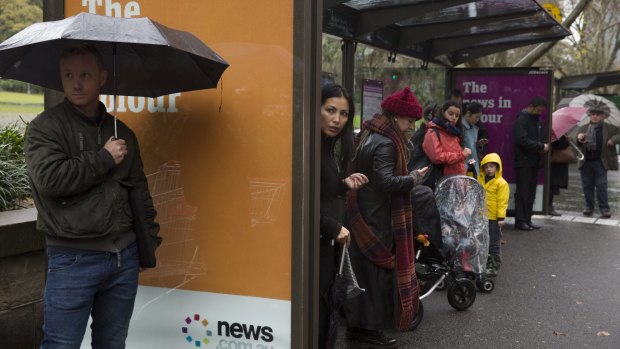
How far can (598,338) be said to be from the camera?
5.16 m

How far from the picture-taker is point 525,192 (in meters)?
9.59

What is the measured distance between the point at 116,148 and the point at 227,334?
115 cm

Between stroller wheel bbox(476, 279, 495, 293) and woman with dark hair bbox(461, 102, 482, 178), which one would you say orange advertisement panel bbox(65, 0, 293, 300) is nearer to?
stroller wheel bbox(476, 279, 495, 293)

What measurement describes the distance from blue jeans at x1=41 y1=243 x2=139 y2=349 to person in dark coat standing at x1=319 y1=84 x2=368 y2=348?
1200 millimetres

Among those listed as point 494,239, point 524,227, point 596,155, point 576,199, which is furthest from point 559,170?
point 494,239

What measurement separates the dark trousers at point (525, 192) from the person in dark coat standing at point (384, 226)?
540cm

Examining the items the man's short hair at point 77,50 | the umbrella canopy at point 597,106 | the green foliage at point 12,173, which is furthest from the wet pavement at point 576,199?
the man's short hair at point 77,50

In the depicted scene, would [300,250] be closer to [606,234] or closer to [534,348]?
[534,348]

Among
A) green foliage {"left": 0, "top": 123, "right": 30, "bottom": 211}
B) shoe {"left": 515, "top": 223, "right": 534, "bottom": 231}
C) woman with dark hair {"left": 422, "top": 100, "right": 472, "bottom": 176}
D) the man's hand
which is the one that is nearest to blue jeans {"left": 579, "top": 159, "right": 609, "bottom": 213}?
shoe {"left": 515, "top": 223, "right": 534, "bottom": 231}

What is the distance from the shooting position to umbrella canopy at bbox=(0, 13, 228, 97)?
8.39 ft

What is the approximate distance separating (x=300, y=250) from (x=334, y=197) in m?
0.82

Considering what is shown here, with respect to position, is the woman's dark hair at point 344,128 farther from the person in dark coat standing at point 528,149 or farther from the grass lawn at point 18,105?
the person in dark coat standing at point 528,149

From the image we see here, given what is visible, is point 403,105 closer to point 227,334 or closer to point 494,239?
point 227,334

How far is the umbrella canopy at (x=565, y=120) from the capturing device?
10430 millimetres
